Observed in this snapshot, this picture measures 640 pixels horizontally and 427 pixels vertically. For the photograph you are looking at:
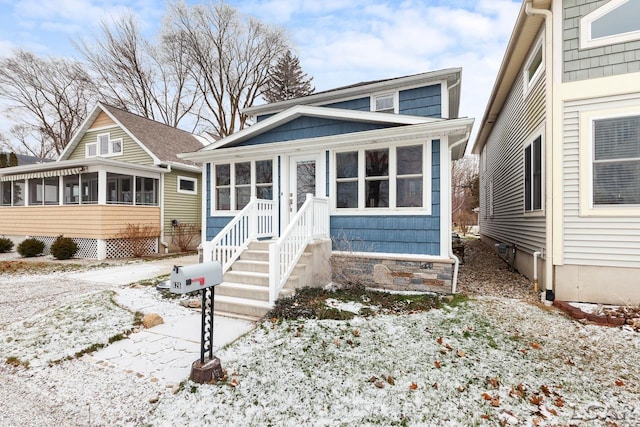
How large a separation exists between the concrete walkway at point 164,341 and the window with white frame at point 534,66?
697 cm

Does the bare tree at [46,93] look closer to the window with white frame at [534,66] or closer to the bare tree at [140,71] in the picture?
the bare tree at [140,71]

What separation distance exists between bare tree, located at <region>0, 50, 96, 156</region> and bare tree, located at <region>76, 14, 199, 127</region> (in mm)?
1290

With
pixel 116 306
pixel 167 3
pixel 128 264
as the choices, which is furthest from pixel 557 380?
pixel 167 3

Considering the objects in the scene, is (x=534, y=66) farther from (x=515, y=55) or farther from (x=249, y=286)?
(x=249, y=286)

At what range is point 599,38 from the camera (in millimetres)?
4785

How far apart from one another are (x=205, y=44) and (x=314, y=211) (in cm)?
2010

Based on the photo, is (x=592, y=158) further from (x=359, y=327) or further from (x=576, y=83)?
(x=359, y=327)

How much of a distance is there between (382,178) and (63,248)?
1076 cm

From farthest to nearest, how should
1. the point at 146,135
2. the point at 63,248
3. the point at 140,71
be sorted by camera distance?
the point at 140,71
the point at 146,135
the point at 63,248

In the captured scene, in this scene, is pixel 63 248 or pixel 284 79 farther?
pixel 284 79

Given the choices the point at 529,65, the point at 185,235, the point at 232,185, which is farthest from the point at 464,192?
the point at 232,185

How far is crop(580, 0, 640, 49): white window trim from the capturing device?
4656 millimetres

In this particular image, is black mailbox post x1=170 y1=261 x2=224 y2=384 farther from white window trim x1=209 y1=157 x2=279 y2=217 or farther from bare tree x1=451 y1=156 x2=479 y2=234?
bare tree x1=451 y1=156 x2=479 y2=234

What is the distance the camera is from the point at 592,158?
15.8 ft
